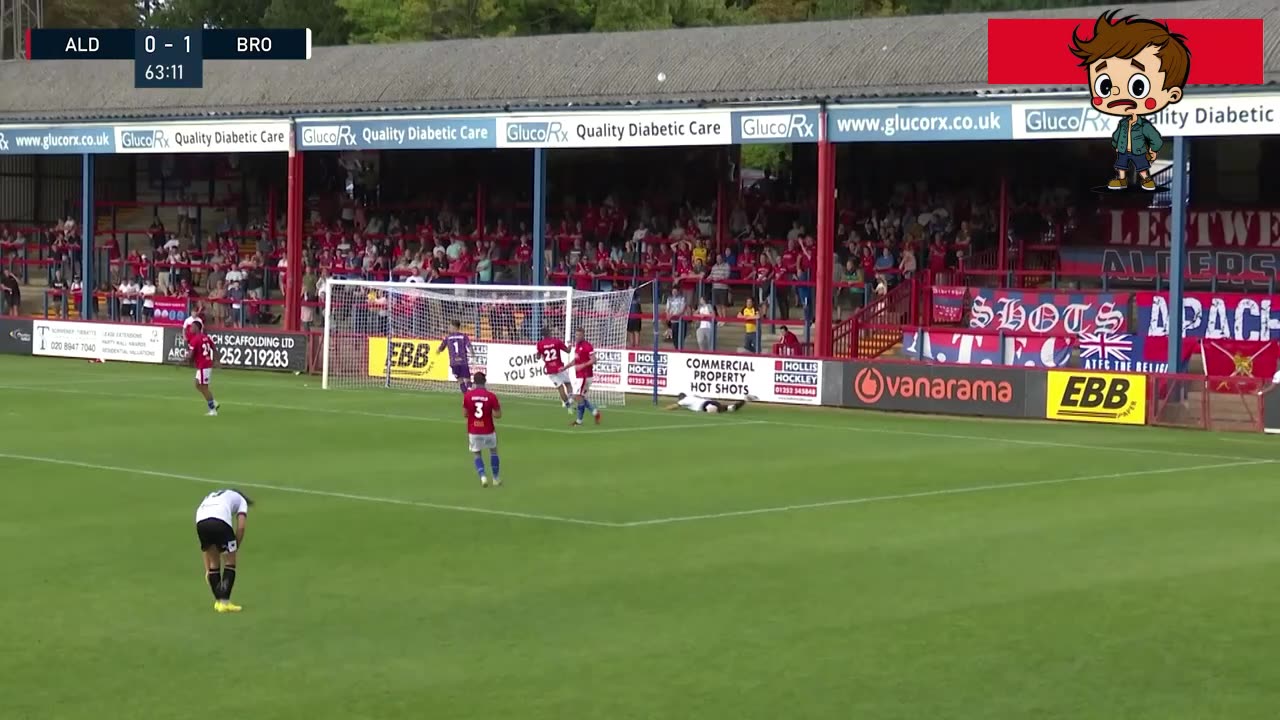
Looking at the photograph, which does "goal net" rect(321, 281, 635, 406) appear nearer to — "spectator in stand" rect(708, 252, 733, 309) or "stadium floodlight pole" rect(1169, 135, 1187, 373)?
"spectator in stand" rect(708, 252, 733, 309)

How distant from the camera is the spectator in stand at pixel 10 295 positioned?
54281 mm

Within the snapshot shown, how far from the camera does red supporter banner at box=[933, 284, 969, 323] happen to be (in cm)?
4169

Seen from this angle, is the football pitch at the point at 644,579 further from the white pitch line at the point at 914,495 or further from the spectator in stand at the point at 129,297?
the spectator in stand at the point at 129,297

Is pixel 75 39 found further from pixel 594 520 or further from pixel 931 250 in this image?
pixel 594 520

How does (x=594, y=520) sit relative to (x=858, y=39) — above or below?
below

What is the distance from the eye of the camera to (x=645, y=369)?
133 feet

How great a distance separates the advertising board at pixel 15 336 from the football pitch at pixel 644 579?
20850 mm

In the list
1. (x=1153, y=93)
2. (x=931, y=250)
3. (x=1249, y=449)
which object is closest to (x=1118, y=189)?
(x=931, y=250)

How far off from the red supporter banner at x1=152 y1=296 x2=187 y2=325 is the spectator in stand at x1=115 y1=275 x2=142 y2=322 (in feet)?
2.07

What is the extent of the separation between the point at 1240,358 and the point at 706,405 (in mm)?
10281

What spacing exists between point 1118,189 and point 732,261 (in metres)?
9.38

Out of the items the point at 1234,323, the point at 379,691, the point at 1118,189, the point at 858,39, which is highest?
the point at 858,39

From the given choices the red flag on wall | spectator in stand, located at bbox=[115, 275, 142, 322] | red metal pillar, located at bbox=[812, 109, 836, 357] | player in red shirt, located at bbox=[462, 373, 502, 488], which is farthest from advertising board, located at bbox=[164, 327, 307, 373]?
player in red shirt, located at bbox=[462, 373, 502, 488]

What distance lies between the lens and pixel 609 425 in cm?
3322
